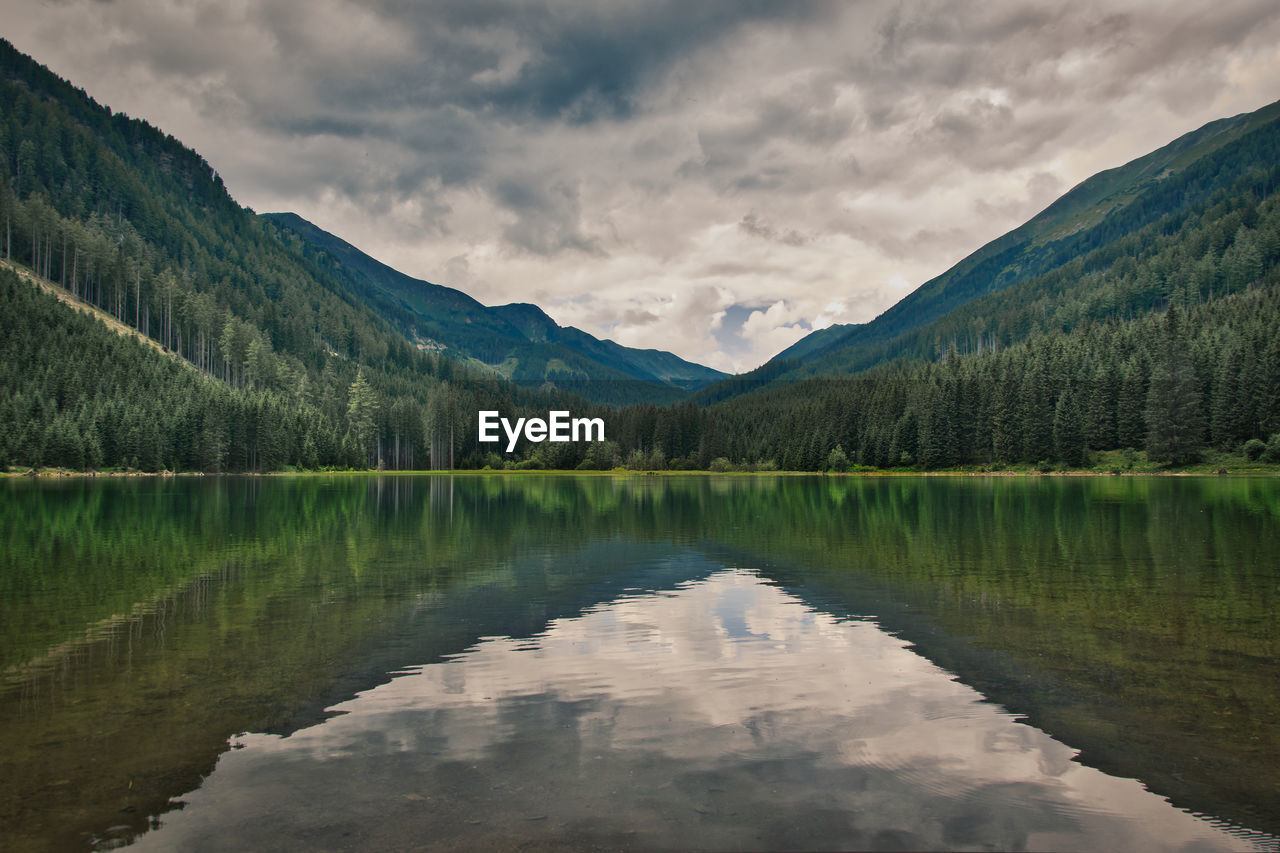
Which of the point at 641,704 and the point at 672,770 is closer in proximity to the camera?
the point at 672,770

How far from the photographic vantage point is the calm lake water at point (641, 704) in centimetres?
838

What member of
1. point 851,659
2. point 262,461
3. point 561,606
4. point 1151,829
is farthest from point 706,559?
point 262,461

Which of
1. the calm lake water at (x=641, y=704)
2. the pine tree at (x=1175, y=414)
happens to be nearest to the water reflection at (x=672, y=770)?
the calm lake water at (x=641, y=704)

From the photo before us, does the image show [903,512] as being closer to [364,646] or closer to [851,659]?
[851,659]

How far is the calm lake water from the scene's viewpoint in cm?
838

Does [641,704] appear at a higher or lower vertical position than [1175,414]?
lower

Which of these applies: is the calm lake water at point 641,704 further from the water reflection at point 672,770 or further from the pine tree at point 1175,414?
the pine tree at point 1175,414

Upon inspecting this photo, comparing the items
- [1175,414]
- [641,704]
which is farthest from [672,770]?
[1175,414]

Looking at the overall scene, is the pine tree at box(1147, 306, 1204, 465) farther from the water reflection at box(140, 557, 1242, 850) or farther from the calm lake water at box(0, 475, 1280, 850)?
the water reflection at box(140, 557, 1242, 850)

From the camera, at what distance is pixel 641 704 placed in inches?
498

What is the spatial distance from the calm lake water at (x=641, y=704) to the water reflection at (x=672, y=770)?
52 millimetres

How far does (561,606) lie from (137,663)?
10.3m

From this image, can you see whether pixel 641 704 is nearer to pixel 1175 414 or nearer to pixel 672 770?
pixel 672 770

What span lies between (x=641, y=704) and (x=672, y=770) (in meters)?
2.90
